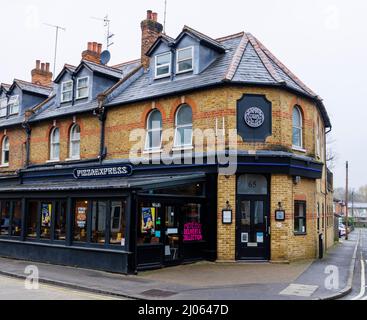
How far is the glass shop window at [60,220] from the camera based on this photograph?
53.3 feet

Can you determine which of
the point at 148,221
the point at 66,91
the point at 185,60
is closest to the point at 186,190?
the point at 148,221

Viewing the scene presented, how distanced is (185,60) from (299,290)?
1108 cm

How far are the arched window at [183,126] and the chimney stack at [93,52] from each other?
10316mm

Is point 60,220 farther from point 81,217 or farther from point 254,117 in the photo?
point 254,117

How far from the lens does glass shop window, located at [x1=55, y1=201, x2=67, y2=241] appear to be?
16234 millimetres

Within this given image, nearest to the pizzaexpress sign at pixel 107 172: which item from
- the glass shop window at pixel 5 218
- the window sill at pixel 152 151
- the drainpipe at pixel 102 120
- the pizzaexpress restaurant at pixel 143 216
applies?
the pizzaexpress restaurant at pixel 143 216

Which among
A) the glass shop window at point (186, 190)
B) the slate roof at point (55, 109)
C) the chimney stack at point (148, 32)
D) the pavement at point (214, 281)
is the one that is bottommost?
the pavement at point (214, 281)

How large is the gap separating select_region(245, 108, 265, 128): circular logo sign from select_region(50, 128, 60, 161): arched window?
10651mm

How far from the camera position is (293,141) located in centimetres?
1747

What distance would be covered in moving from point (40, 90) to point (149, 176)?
12726mm

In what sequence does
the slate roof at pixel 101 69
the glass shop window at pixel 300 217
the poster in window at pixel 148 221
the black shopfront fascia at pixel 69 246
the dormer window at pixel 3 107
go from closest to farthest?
1. the black shopfront fascia at pixel 69 246
2. the poster in window at pixel 148 221
3. the glass shop window at pixel 300 217
4. the slate roof at pixel 101 69
5. the dormer window at pixel 3 107

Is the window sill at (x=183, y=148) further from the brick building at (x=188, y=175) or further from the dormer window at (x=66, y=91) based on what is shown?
the dormer window at (x=66, y=91)

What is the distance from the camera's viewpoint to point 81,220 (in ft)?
51.1

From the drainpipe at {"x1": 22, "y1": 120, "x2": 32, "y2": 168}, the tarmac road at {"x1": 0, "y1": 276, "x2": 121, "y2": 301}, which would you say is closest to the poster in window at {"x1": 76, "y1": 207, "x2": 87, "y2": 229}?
the tarmac road at {"x1": 0, "y1": 276, "x2": 121, "y2": 301}
